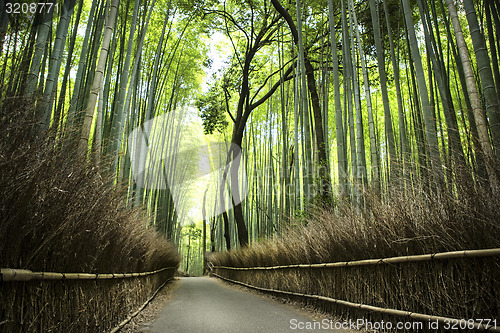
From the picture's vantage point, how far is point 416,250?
1963 millimetres

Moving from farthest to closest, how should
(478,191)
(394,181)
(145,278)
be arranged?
(145,278), (394,181), (478,191)

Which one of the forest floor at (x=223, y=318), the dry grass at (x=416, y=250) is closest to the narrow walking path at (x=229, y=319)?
the forest floor at (x=223, y=318)

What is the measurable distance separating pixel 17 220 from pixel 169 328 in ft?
6.08

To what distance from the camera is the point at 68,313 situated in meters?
1.59

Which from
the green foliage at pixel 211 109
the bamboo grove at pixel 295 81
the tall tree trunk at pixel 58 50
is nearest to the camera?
the bamboo grove at pixel 295 81

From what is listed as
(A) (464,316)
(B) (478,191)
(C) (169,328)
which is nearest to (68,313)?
(C) (169,328)

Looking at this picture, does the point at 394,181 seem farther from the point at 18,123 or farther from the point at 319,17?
the point at 319,17

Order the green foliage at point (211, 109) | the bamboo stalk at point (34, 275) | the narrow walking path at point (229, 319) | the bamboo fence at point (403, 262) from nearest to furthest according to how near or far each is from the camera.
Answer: the bamboo stalk at point (34, 275) → the bamboo fence at point (403, 262) → the narrow walking path at point (229, 319) → the green foliage at point (211, 109)

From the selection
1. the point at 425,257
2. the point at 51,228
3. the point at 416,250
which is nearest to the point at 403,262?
the point at 416,250

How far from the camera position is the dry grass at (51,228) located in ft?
3.74

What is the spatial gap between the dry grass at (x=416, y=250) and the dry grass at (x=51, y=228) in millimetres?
1779

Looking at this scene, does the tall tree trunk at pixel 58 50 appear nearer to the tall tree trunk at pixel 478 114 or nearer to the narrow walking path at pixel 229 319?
the narrow walking path at pixel 229 319

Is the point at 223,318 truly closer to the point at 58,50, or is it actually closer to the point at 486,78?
the point at 58,50

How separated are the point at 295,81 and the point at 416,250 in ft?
14.0
